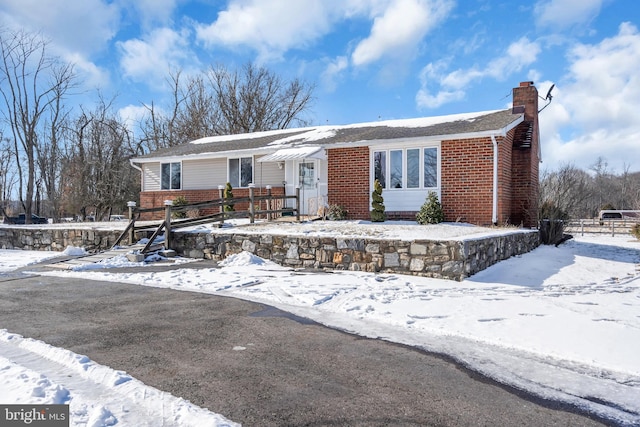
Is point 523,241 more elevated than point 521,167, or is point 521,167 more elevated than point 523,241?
point 521,167

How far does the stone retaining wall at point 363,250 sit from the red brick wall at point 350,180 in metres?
5.10

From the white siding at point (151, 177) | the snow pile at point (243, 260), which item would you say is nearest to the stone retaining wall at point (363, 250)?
the snow pile at point (243, 260)

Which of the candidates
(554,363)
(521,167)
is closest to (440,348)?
(554,363)

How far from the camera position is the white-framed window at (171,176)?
19.6 meters

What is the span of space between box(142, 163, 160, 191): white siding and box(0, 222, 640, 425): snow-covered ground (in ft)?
31.2

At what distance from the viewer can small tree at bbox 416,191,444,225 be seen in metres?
13.0

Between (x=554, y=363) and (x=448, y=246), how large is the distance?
169 inches

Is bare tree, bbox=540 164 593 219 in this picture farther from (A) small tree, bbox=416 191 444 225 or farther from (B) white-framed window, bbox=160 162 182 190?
(B) white-framed window, bbox=160 162 182 190

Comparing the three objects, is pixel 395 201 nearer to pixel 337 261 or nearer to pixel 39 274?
pixel 337 261

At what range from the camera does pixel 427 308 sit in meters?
6.18

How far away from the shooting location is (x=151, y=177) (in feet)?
66.9

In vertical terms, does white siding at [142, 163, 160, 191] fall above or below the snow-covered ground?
above

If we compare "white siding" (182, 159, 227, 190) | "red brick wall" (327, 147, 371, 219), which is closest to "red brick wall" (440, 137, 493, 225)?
"red brick wall" (327, 147, 371, 219)

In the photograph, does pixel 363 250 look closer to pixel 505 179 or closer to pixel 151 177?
pixel 505 179
